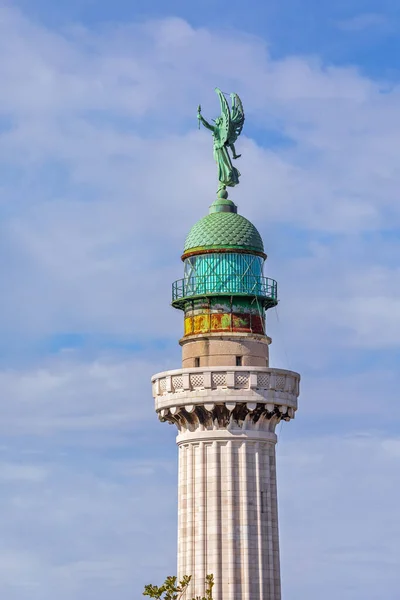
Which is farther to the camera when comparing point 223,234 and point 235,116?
Result: point 235,116

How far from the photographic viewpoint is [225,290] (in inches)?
2041

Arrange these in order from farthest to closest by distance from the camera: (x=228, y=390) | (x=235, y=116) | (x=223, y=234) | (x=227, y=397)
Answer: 1. (x=235, y=116)
2. (x=223, y=234)
3. (x=228, y=390)
4. (x=227, y=397)

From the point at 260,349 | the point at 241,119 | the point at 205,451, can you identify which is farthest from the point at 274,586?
the point at 241,119

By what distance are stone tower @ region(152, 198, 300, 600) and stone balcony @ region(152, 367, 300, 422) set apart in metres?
0.04

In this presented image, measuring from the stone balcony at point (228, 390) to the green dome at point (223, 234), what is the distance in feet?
15.9

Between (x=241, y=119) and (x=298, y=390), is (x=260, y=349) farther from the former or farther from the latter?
(x=241, y=119)

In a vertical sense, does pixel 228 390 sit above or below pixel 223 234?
below

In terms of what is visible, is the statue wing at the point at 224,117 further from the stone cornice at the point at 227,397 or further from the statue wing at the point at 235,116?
the stone cornice at the point at 227,397

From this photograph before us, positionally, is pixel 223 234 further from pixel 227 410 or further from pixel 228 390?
pixel 227 410

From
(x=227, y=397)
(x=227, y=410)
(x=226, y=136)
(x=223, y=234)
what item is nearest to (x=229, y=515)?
(x=227, y=410)

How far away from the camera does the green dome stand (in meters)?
52.2

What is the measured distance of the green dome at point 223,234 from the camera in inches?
2053

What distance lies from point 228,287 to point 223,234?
2.02 m

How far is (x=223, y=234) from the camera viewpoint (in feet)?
171
